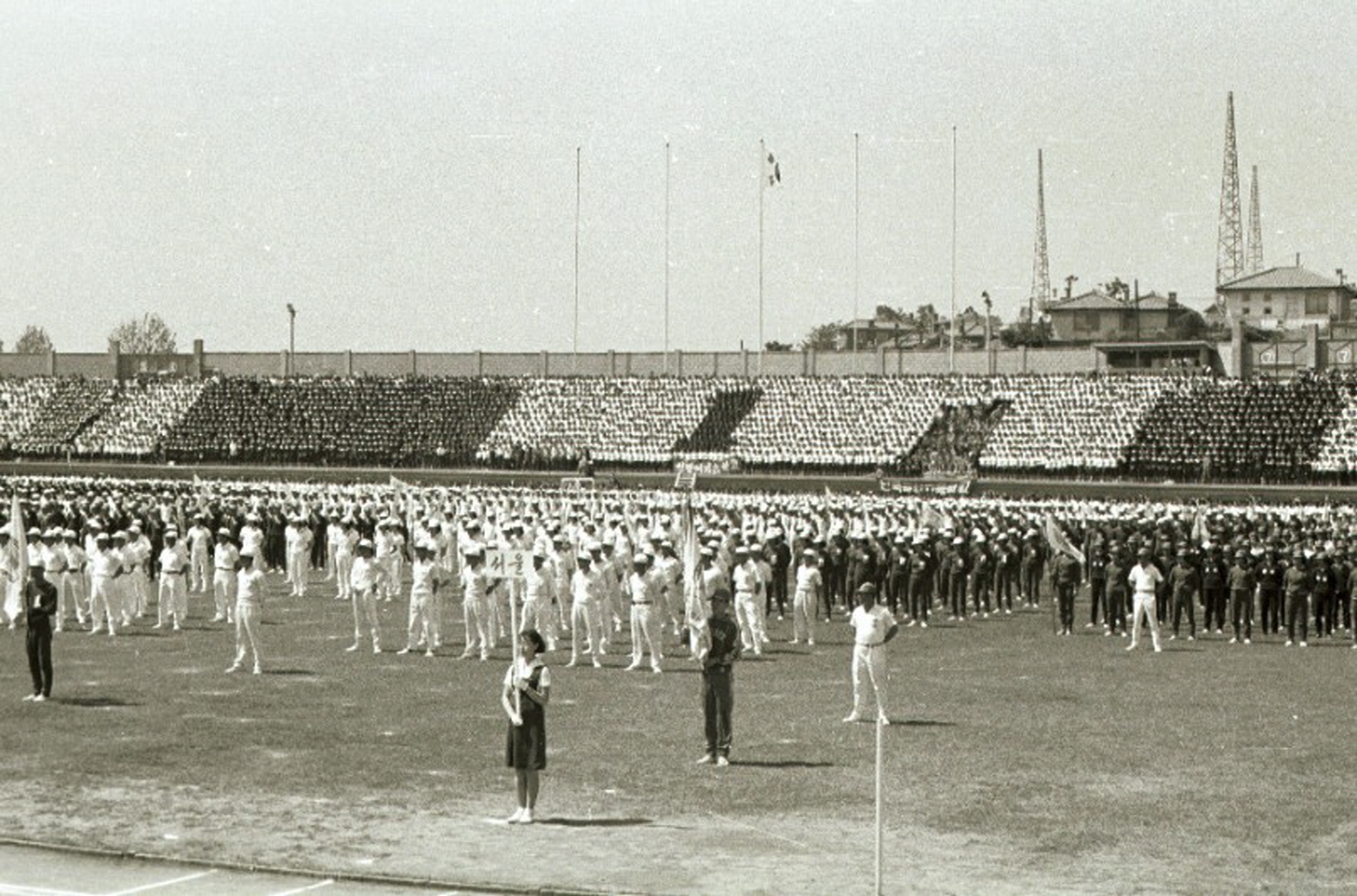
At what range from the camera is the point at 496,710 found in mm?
22953

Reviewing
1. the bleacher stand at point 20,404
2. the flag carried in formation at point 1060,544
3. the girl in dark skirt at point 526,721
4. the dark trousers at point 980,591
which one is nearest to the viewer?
the girl in dark skirt at point 526,721

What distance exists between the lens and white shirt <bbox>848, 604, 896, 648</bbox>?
21297 millimetres

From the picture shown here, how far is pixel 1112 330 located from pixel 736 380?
85.1 feet

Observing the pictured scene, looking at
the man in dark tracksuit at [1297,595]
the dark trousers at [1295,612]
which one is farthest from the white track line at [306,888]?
the dark trousers at [1295,612]

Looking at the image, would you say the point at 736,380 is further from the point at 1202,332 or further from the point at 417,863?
the point at 417,863

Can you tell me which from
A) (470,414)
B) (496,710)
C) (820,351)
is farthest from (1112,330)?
(496,710)

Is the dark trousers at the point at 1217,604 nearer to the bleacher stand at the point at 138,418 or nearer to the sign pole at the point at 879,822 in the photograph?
the sign pole at the point at 879,822

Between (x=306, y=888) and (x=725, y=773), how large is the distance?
5.29 metres

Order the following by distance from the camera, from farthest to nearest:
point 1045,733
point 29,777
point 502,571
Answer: point 502,571 < point 1045,733 < point 29,777

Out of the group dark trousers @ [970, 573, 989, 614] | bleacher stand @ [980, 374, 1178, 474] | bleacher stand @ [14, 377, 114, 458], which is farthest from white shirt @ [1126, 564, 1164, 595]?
bleacher stand @ [14, 377, 114, 458]

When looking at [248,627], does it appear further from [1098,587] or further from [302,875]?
[1098,587]

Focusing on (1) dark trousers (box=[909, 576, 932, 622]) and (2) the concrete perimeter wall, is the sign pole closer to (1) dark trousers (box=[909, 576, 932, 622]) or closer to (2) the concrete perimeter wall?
(1) dark trousers (box=[909, 576, 932, 622])

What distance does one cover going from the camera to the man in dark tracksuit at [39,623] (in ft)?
77.2

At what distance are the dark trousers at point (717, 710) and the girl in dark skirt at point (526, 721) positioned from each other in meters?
2.57
